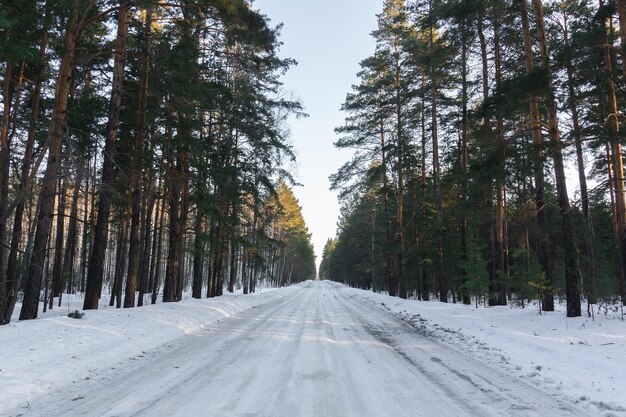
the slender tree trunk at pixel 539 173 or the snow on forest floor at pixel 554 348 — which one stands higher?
the slender tree trunk at pixel 539 173

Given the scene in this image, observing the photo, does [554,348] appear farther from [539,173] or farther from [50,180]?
[50,180]

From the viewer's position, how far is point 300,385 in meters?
5.94

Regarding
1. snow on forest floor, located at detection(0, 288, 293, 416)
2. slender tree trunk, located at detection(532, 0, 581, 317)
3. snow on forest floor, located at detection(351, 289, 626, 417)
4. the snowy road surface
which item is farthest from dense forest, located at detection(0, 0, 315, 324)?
snow on forest floor, located at detection(351, 289, 626, 417)

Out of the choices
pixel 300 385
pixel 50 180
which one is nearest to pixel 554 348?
pixel 300 385

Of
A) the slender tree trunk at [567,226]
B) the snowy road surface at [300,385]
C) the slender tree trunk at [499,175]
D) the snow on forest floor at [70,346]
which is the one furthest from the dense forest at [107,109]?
the slender tree trunk at [567,226]

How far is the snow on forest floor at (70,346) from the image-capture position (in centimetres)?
574

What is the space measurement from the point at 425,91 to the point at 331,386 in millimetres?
19435

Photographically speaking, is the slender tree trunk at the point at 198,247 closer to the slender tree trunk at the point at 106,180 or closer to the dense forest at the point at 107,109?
the dense forest at the point at 107,109

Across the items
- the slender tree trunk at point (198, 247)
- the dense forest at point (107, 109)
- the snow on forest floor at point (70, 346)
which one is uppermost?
the dense forest at point (107, 109)

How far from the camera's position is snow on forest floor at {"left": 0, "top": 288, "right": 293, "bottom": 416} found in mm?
5742

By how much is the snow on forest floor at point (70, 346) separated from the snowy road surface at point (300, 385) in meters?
0.32

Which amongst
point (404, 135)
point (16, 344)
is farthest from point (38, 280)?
point (404, 135)

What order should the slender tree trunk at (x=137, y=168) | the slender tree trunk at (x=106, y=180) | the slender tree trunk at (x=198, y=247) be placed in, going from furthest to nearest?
the slender tree trunk at (x=198, y=247), the slender tree trunk at (x=137, y=168), the slender tree trunk at (x=106, y=180)

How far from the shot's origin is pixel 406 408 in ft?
16.4
